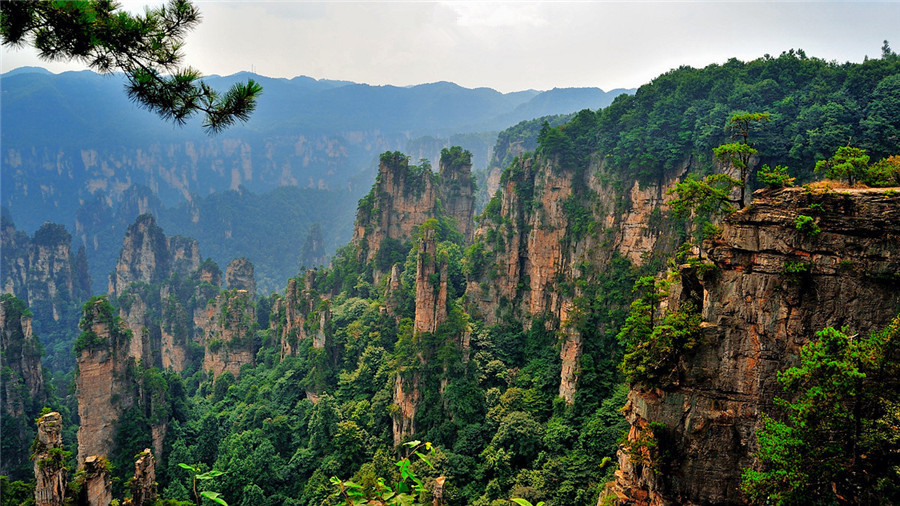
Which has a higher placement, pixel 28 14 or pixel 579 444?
pixel 28 14

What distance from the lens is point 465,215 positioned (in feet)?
186

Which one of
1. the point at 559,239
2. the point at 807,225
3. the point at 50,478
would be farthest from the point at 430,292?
the point at 807,225

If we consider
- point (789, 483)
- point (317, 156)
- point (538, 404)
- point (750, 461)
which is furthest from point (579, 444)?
point (317, 156)

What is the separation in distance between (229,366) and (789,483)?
150ft

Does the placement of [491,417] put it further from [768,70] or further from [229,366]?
[229,366]

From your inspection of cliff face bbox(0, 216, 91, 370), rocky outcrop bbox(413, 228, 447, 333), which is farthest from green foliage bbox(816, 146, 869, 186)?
cliff face bbox(0, 216, 91, 370)

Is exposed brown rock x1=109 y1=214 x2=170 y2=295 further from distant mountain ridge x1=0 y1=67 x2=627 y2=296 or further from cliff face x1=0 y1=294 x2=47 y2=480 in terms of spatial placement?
distant mountain ridge x1=0 y1=67 x2=627 y2=296

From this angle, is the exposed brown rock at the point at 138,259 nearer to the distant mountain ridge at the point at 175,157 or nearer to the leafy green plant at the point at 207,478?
the distant mountain ridge at the point at 175,157

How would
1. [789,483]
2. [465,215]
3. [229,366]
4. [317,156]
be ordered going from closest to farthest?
[789,483] → [229,366] → [465,215] → [317,156]

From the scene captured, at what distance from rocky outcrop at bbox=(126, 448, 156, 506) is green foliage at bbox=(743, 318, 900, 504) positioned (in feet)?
60.2

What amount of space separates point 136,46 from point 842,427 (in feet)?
41.2

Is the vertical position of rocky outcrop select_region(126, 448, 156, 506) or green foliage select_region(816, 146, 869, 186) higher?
green foliage select_region(816, 146, 869, 186)

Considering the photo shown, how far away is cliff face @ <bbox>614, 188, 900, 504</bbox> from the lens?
492 inches

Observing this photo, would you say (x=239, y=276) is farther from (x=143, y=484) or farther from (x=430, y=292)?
(x=143, y=484)
